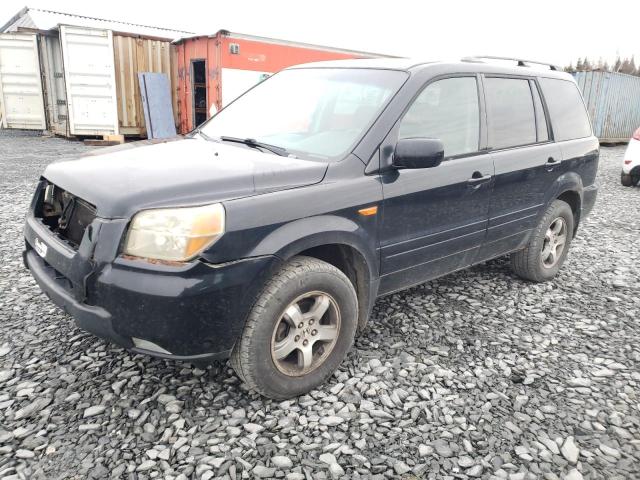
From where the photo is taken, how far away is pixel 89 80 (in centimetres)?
1318

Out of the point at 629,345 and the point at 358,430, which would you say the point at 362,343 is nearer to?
the point at 358,430

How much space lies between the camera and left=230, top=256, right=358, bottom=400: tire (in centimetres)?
248

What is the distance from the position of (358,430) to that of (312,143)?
1.67m

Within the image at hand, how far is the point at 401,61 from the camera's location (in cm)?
348

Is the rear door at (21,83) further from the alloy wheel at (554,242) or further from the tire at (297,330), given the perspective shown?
the tire at (297,330)

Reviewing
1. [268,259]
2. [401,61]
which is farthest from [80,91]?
[268,259]

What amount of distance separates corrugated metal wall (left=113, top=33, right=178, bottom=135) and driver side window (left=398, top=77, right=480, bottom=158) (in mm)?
12095

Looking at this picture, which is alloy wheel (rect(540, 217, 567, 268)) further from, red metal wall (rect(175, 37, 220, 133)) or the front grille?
red metal wall (rect(175, 37, 220, 133))

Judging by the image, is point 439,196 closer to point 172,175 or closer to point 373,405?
point 373,405

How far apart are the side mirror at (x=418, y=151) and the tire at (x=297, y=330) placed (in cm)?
76

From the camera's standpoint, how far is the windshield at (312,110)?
9.97 feet

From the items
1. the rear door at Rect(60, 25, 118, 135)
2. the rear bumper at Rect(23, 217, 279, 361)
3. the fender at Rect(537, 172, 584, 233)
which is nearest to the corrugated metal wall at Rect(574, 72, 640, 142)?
the fender at Rect(537, 172, 584, 233)

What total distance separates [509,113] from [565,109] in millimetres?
990

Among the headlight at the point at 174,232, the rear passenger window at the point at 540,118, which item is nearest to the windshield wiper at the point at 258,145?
the headlight at the point at 174,232
